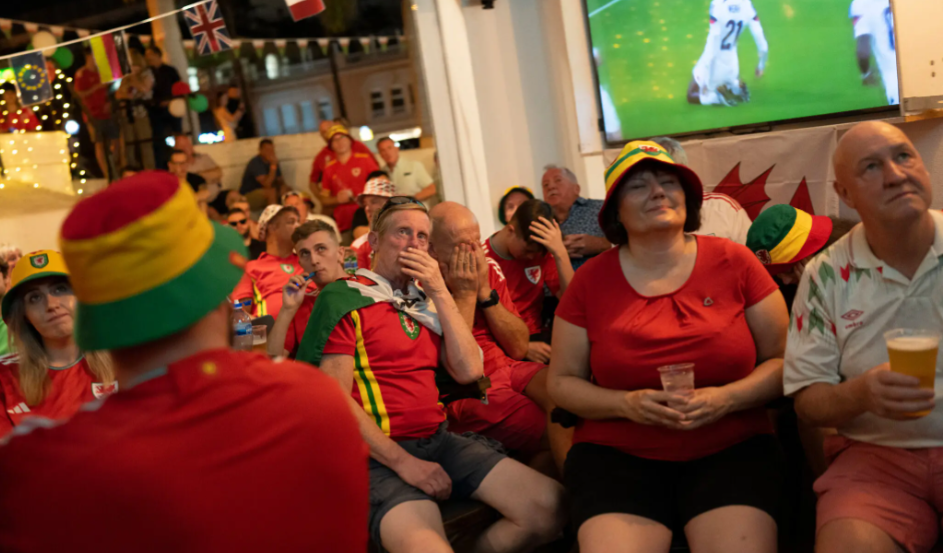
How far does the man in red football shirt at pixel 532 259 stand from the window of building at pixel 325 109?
7.89m

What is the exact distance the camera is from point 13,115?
8.56 meters

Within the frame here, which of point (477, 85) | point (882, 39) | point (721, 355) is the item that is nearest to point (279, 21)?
point (477, 85)

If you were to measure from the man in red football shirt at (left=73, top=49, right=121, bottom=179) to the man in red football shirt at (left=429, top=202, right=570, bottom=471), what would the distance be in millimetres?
7773

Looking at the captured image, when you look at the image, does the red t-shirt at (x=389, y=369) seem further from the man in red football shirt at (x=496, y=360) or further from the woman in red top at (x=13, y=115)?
the woman in red top at (x=13, y=115)

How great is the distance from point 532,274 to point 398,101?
7146 mm

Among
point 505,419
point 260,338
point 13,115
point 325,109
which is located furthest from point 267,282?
point 325,109

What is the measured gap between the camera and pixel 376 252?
2898 mm

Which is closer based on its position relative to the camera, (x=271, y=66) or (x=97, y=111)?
(x=97, y=111)

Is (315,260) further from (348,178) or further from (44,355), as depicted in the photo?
(348,178)

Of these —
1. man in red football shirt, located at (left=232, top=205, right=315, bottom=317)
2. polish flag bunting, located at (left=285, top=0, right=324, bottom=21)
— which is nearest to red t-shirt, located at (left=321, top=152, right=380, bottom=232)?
polish flag bunting, located at (left=285, top=0, right=324, bottom=21)

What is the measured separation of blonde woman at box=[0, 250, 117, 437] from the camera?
8.36ft

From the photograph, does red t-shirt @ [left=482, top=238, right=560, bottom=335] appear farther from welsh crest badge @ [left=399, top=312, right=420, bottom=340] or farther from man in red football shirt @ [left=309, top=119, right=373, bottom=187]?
man in red football shirt @ [left=309, top=119, right=373, bottom=187]

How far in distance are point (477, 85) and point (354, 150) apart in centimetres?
232

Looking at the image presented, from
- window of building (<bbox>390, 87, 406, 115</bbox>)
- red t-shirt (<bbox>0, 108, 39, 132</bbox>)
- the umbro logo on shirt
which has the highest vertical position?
red t-shirt (<bbox>0, 108, 39, 132</bbox>)
